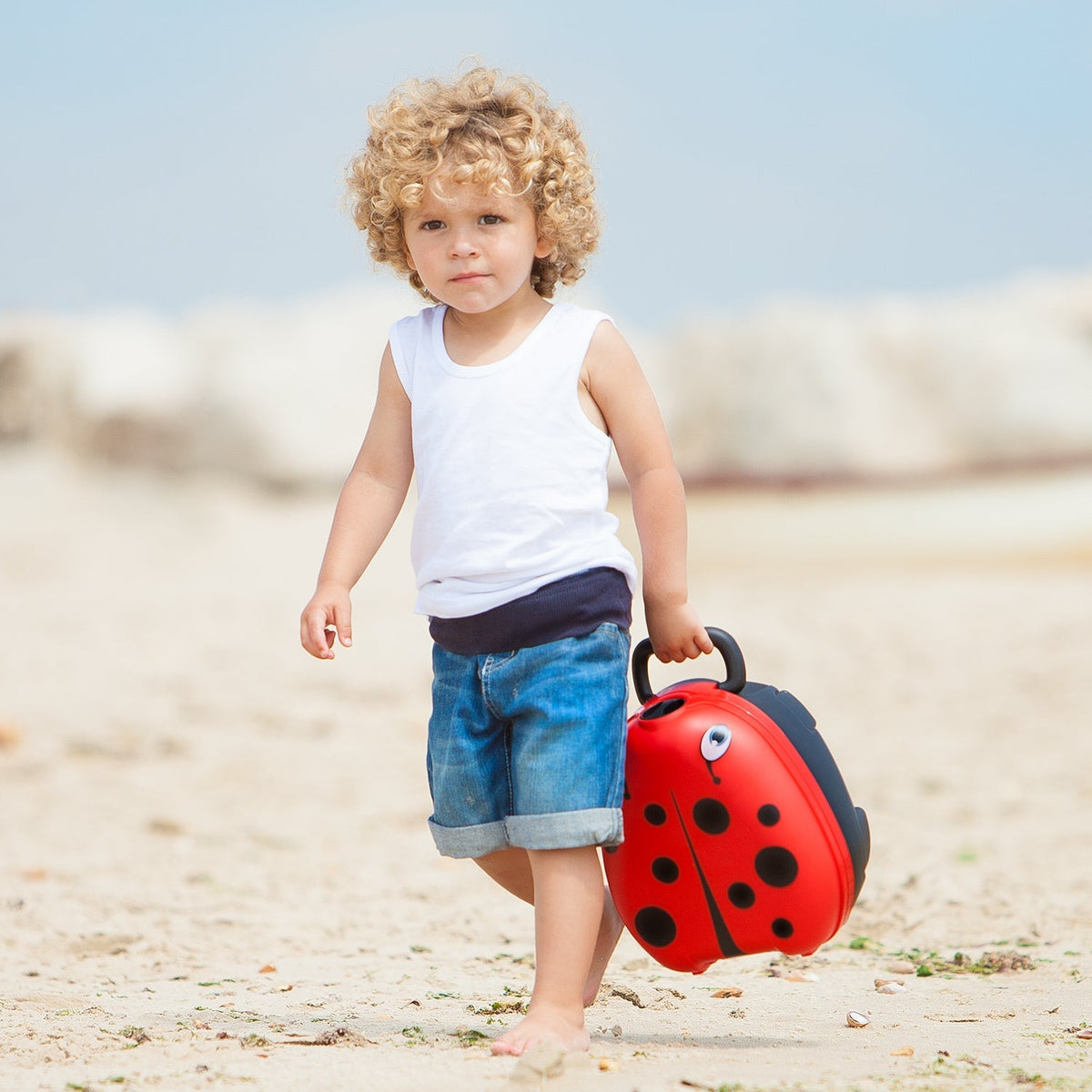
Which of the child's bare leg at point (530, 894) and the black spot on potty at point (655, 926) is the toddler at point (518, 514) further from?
the black spot on potty at point (655, 926)

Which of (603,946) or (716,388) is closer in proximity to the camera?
(603,946)

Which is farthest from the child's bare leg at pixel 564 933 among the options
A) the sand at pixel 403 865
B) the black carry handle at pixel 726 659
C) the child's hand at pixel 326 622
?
the child's hand at pixel 326 622

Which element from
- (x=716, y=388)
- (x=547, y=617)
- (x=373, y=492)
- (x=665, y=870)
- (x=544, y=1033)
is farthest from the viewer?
(x=716, y=388)

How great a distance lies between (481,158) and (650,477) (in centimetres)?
61

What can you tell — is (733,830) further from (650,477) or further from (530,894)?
(650,477)

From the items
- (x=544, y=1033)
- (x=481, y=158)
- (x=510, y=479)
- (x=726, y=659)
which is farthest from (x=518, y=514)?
(x=544, y=1033)

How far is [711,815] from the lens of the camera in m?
2.32

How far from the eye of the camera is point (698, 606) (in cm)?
1001

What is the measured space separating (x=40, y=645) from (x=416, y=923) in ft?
16.0

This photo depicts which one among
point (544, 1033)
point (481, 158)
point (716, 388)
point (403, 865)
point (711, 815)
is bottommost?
point (403, 865)

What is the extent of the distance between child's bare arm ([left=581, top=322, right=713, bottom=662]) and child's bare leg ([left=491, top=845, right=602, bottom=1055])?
40cm

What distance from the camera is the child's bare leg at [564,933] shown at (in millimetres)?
2207

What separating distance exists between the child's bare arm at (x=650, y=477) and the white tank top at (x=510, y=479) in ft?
0.12

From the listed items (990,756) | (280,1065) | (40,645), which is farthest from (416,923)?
(40,645)
